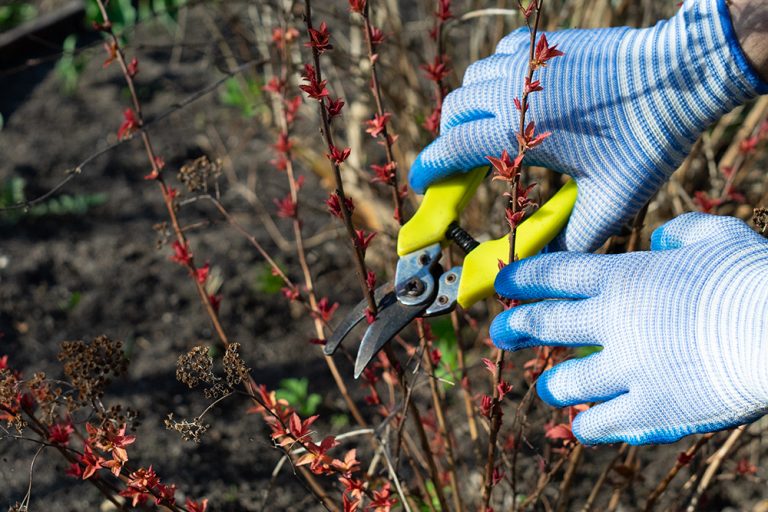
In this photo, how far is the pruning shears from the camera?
4.71 ft

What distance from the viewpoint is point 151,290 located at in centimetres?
278

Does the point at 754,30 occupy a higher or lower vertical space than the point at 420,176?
higher

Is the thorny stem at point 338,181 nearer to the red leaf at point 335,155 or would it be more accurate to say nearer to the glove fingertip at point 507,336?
the red leaf at point 335,155

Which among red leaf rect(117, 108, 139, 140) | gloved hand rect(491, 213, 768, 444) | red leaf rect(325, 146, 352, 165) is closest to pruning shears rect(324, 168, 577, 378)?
gloved hand rect(491, 213, 768, 444)

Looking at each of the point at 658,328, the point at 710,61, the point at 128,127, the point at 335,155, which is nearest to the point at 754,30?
the point at 710,61

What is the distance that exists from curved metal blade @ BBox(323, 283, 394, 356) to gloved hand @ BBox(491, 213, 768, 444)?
0.83ft

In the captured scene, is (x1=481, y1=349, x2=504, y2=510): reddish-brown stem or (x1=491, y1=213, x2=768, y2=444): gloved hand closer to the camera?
(x1=491, y1=213, x2=768, y2=444): gloved hand

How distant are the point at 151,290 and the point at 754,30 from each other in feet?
6.91

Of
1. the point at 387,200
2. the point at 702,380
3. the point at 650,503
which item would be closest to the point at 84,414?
the point at 387,200

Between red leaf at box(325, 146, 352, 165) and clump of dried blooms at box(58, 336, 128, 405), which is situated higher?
red leaf at box(325, 146, 352, 165)

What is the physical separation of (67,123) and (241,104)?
0.79 m

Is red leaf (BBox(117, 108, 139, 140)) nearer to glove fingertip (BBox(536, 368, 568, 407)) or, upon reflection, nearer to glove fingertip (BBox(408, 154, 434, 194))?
glove fingertip (BBox(408, 154, 434, 194))

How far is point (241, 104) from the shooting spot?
3432 mm

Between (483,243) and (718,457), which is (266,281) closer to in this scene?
(483,243)
